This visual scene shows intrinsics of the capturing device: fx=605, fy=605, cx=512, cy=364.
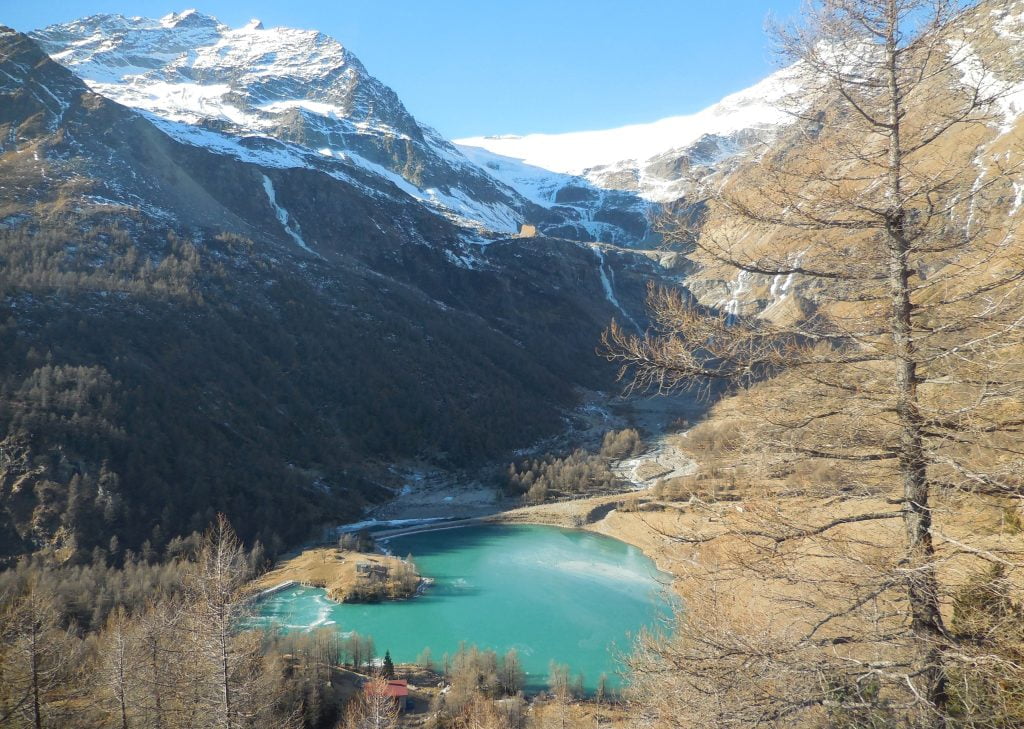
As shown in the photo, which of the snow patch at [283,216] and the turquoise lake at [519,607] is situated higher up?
the snow patch at [283,216]

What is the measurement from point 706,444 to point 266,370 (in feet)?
179

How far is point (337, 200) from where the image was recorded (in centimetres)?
9519

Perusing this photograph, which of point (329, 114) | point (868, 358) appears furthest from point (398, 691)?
point (329, 114)

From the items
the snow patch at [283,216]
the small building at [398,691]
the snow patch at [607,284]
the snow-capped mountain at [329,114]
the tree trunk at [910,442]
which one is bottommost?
the small building at [398,691]

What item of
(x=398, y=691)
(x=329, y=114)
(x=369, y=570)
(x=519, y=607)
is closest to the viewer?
(x=398, y=691)

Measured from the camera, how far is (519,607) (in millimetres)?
27953

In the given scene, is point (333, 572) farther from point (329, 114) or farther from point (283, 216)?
point (329, 114)

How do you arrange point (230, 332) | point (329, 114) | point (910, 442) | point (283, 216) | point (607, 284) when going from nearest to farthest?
point (910, 442) < point (230, 332) < point (283, 216) < point (607, 284) < point (329, 114)

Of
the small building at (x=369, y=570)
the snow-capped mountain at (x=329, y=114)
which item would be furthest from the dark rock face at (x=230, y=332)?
the snow-capped mountain at (x=329, y=114)

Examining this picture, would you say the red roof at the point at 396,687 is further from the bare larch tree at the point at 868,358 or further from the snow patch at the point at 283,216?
the snow patch at the point at 283,216

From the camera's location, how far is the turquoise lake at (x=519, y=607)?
77.1 ft

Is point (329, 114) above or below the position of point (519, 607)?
above

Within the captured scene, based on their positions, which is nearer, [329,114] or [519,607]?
[519,607]

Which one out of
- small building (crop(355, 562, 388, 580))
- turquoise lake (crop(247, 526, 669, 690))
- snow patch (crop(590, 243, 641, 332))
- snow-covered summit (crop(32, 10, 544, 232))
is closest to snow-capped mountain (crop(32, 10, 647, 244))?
snow-covered summit (crop(32, 10, 544, 232))
